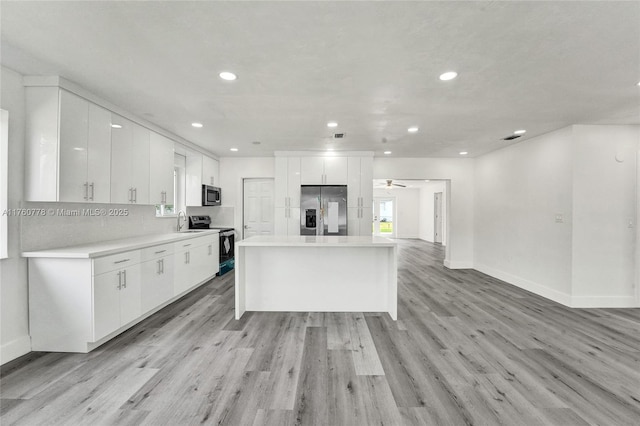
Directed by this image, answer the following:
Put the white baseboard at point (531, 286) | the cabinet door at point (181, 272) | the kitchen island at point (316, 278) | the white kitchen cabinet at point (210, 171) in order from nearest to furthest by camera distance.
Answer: the kitchen island at point (316, 278) → the cabinet door at point (181, 272) → the white baseboard at point (531, 286) → the white kitchen cabinet at point (210, 171)

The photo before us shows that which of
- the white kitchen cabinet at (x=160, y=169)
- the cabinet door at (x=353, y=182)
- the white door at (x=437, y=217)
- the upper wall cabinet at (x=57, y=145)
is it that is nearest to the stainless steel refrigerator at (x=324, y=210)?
the cabinet door at (x=353, y=182)

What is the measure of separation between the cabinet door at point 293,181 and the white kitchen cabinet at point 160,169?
6.93 feet

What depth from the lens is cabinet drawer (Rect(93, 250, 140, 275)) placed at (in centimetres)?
249

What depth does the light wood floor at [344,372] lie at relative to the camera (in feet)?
5.77

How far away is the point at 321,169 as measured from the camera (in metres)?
5.59

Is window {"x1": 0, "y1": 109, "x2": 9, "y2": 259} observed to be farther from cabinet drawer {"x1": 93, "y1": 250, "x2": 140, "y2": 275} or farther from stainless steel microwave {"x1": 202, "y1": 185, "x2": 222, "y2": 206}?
stainless steel microwave {"x1": 202, "y1": 185, "x2": 222, "y2": 206}

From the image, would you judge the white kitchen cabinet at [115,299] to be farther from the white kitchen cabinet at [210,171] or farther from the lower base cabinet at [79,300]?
the white kitchen cabinet at [210,171]

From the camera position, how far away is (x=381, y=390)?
1981 millimetres

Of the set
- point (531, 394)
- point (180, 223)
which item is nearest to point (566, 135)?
point (531, 394)

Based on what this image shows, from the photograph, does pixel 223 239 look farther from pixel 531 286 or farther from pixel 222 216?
pixel 531 286

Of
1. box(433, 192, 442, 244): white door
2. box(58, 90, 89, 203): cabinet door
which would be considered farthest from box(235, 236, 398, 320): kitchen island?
box(433, 192, 442, 244): white door

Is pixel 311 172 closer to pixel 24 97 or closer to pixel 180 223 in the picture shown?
pixel 180 223

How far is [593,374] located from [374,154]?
4553mm

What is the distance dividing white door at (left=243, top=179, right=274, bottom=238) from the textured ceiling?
2.70m
